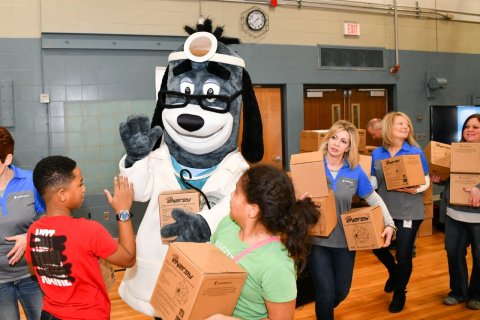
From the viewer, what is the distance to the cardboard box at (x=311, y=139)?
16.6 ft

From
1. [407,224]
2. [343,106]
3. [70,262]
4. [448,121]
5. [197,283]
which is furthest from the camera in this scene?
[343,106]

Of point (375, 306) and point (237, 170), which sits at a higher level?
point (237, 170)

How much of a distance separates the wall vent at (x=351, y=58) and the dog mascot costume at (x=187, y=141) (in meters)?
3.90

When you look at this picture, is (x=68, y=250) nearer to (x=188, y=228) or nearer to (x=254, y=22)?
(x=188, y=228)

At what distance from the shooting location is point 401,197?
333 centimetres

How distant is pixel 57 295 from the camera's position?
167cm

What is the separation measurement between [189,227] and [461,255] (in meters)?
2.46

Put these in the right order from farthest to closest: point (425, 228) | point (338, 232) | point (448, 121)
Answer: point (448, 121) → point (425, 228) → point (338, 232)

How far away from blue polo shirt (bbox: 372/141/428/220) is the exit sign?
10.5 ft

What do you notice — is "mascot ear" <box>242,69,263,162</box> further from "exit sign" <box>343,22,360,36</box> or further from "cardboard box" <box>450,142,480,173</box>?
"exit sign" <box>343,22,360,36</box>

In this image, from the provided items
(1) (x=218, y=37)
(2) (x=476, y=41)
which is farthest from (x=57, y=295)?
(2) (x=476, y=41)

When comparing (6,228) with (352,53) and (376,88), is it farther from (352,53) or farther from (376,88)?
(376,88)

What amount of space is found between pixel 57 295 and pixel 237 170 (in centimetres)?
95

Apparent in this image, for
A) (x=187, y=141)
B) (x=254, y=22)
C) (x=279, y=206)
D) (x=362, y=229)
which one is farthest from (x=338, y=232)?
(x=254, y=22)
